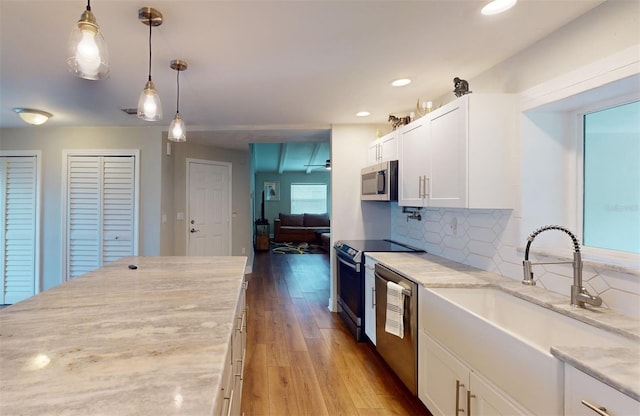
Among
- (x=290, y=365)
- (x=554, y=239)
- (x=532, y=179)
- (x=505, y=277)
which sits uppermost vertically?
(x=532, y=179)

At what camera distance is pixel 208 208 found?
538 cm

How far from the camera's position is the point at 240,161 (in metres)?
5.76

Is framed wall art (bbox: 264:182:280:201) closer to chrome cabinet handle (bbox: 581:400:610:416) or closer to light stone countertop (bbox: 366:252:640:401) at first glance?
light stone countertop (bbox: 366:252:640:401)

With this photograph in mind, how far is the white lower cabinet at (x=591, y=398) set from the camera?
88 cm

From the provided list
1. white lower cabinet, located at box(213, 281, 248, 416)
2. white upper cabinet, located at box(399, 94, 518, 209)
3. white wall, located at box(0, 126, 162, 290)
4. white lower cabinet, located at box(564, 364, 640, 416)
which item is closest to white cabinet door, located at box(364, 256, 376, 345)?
white upper cabinet, located at box(399, 94, 518, 209)

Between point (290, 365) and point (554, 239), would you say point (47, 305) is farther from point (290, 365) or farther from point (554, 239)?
point (554, 239)

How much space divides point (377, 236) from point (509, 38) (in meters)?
2.50

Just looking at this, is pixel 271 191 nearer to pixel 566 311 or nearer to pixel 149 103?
pixel 149 103

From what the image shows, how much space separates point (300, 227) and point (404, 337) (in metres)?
8.21

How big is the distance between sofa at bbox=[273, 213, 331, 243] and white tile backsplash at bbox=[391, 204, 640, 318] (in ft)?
21.1

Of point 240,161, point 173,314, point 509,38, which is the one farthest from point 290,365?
point 240,161

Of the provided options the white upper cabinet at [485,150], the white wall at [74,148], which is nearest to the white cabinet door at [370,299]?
the white upper cabinet at [485,150]

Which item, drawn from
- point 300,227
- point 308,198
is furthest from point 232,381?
point 308,198

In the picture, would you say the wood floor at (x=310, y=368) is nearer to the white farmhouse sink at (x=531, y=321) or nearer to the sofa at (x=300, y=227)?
the white farmhouse sink at (x=531, y=321)
